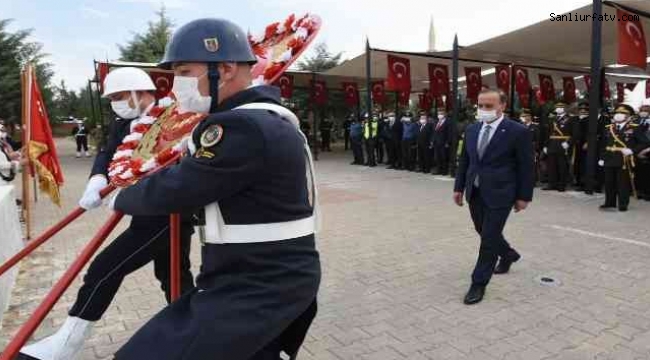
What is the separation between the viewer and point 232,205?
1562 mm

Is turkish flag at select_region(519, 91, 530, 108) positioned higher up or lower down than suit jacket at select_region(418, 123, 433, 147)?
higher up

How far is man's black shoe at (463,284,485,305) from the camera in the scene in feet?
13.3

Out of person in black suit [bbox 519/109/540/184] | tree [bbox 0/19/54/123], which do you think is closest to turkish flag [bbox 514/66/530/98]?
person in black suit [bbox 519/109/540/184]

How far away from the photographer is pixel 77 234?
279 inches

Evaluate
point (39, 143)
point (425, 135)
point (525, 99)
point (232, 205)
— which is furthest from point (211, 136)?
point (525, 99)

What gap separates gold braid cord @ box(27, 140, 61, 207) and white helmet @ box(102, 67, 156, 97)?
281 centimetres

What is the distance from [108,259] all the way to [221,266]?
1.47m

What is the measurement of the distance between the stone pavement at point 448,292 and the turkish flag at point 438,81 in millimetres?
6901

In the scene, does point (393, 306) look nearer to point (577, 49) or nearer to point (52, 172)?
point (52, 172)

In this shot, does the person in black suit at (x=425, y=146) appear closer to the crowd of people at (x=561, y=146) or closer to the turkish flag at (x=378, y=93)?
the crowd of people at (x=561, y=146)

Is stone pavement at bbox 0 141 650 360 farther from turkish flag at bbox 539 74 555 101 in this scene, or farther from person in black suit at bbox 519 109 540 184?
turkish flag at bbox 539 74 555 101

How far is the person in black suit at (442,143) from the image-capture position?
1365cm

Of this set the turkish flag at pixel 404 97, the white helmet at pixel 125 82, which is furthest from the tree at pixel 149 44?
the white helmet at pixel 125 82

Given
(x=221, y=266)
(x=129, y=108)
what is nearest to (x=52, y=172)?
(x=129, y=108)
